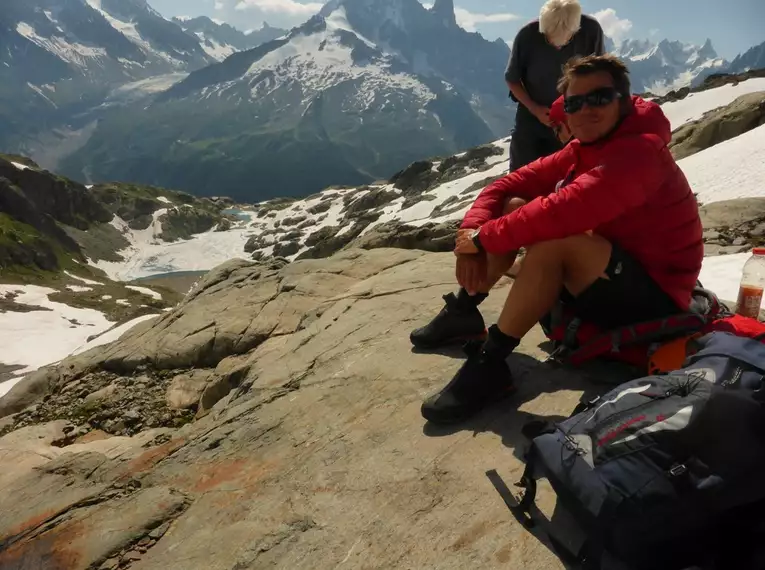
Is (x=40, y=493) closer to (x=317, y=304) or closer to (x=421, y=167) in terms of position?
(x=317, y=304)

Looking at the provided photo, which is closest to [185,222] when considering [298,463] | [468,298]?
[468,298]

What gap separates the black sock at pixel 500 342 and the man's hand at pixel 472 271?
0.74 m

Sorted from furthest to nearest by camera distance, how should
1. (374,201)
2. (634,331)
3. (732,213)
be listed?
(374,201) < (732,213) < (634,331)

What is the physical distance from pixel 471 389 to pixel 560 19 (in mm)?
5882

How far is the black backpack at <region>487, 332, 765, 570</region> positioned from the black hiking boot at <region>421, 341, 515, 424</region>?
168 cm

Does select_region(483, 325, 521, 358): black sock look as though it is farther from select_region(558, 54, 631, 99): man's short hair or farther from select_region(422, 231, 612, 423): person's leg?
select_region(558, 54, 631, 99): man's short hair

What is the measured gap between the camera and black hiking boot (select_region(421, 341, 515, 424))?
5273mm

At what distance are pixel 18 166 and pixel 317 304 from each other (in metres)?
145

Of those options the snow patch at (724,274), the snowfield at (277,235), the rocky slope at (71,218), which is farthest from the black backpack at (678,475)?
the rocky slope at (71,218)

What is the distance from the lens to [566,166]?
6.22 meters

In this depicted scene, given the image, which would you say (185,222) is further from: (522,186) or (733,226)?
(522,186)

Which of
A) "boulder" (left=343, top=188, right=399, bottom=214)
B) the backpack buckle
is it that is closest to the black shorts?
the backpack buckle

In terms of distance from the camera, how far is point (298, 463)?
5547 mm

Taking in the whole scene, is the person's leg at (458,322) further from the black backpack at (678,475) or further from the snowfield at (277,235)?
the snowfield at (277,235)
